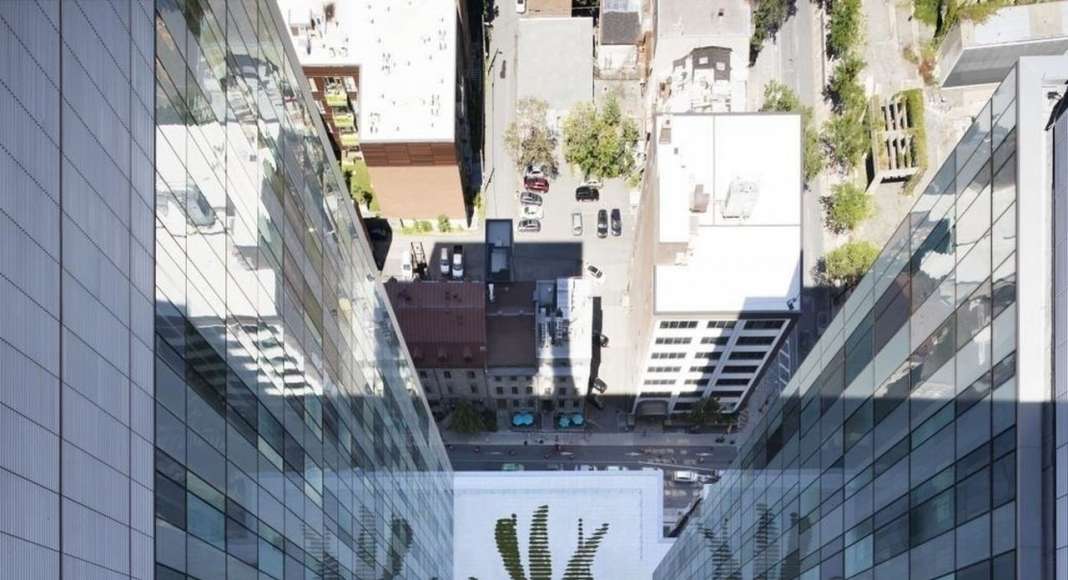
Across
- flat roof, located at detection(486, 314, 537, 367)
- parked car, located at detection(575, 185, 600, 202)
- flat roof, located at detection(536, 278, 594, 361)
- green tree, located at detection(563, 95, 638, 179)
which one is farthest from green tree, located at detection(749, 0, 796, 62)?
flat roof, located at detection(486, 314, 537, 367)

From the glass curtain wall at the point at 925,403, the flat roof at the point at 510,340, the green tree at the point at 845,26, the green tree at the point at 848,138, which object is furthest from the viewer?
the green tree at the point at 845,26

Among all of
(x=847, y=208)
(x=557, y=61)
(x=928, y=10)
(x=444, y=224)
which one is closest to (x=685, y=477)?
(x=847, y=208)

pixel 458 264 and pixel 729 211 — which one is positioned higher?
pixel 458 264

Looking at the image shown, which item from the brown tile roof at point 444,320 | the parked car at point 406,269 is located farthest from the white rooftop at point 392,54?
the parked car at point 406,269

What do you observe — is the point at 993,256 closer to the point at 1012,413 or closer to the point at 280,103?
the point at 1012,413

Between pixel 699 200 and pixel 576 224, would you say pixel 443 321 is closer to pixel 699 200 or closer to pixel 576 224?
pixel 576 224

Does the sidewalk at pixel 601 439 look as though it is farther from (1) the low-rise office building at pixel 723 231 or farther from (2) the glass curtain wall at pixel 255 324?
(2) the glass curtain wall at pixel 255 324

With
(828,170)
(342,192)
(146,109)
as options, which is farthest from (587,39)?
(146,109)
